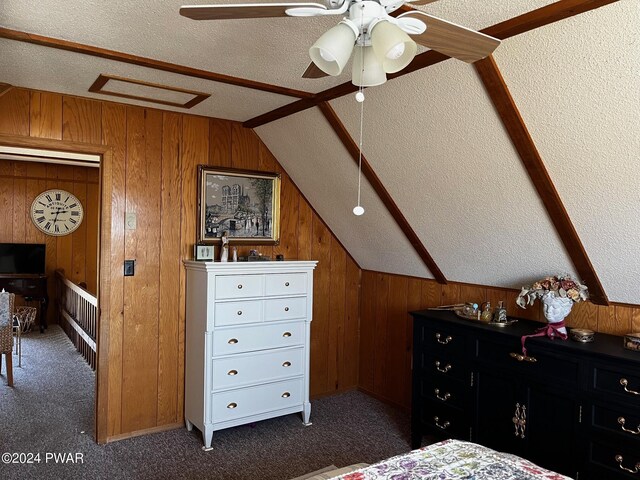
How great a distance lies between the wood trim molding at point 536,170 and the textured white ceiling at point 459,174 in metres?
0.05

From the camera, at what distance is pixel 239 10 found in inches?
52.2

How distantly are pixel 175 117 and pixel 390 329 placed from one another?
7.96 feet

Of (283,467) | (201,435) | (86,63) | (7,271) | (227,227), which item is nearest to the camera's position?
(86,63)

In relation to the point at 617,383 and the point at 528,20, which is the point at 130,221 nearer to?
the point at 528,20

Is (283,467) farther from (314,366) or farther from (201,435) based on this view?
(314,366)

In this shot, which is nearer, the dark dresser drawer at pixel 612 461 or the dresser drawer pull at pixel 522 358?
the dark dresser drawer at pixel 612 461

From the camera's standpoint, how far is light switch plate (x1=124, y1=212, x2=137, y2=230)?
11.5 ft

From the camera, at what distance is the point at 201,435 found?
11.7 ft

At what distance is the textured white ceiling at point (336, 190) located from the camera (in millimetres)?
3522

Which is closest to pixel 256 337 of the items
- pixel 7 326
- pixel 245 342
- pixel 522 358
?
pixel 245 342

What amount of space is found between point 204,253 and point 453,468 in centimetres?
245

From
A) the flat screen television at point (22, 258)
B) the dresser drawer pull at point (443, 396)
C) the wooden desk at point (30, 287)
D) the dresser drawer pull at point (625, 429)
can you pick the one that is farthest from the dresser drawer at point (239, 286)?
the flat screen television at point (22, 258)

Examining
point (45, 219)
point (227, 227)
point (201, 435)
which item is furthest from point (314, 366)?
point (45, 219)

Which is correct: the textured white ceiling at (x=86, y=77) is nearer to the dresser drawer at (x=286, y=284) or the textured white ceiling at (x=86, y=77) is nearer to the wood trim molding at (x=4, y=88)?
the wood trim molding at (x=4, y=88)
